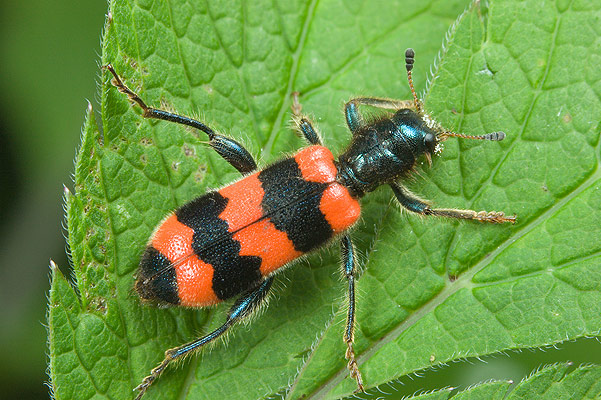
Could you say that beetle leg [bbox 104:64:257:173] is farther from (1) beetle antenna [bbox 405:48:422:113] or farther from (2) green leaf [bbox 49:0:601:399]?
(1) beetle antenna [bbox 405:48:422:113]

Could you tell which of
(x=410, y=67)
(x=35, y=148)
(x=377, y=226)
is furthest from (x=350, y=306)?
(x=35, y=148)

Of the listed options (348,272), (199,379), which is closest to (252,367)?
(199,379)

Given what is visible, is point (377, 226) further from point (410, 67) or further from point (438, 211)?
point (410, 67)

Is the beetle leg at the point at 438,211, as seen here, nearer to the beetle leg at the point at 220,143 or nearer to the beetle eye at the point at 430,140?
the beetle eye at the point at 430,140

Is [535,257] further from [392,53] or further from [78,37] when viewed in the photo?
[78,37]

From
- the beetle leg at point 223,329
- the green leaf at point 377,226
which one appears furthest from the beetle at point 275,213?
the green leaf at point 377,226

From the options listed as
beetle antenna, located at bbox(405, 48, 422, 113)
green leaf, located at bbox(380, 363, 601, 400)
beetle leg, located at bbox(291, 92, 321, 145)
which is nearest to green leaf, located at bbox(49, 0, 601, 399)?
beetle leg, located at bbox(291, 92, 321, 145)
